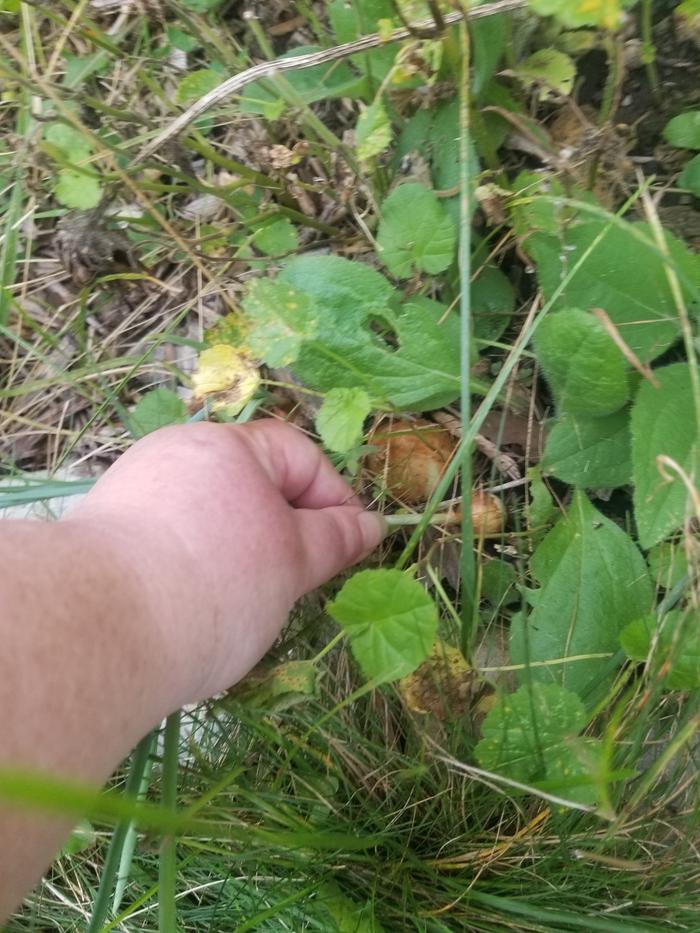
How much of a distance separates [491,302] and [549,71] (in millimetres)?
272

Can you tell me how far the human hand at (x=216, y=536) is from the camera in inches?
27.1

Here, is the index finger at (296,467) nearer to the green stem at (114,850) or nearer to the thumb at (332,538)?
the thumb at (332,538)

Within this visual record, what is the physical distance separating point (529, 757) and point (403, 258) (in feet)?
1.88

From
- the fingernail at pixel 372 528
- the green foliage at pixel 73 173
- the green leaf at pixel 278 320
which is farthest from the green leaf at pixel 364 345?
the green foliage at pixel 73 173

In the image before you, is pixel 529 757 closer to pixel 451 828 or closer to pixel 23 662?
pixel 451 828

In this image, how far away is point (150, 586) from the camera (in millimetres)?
666

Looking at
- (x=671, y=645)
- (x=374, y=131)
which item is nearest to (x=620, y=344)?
(x=671, y=645)

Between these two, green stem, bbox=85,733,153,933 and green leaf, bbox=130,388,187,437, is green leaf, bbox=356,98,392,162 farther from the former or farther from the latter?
green stem, bbox=85,733,153,933

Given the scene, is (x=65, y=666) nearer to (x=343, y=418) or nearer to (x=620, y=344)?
(x=343, y=418)

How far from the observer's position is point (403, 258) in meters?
0.91

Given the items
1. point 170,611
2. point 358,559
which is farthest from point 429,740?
point 170,611

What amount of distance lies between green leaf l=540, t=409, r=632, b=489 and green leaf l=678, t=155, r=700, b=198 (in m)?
0.30

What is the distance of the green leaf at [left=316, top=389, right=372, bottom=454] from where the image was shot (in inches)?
32.8

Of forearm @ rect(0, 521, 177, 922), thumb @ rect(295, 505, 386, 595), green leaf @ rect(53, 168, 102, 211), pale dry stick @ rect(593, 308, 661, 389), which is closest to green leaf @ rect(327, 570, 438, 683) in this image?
thumb @ rect(295, 505, 386, 595)
